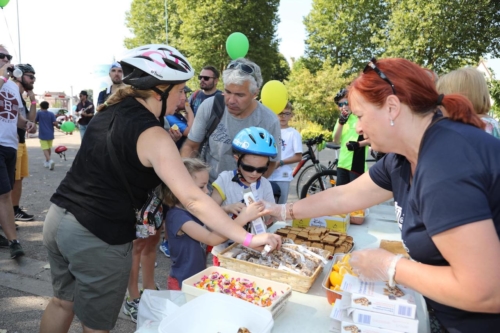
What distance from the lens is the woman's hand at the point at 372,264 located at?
1.42m

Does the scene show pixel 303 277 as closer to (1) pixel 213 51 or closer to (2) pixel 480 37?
(2) pixel 480 37

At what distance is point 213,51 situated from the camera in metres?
28.5

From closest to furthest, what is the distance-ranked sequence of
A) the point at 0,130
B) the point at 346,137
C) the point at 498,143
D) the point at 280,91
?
the point at 498,143, the point at 0,130, the point at 346,137, the point at 280,91

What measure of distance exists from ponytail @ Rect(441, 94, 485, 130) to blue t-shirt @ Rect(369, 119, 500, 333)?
6 cm

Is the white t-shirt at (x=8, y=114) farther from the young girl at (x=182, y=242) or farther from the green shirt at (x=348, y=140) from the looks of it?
the green shirt at (x=348, y=140)

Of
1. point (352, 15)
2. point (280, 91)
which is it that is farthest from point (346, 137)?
point (352, 15)

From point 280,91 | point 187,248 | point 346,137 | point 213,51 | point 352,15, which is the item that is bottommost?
point 187,248

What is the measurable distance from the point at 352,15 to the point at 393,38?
11.4 meters

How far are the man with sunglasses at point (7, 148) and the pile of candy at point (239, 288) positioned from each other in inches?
146

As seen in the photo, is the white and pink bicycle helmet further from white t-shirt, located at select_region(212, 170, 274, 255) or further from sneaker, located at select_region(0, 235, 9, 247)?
sneaker, located at select_region(0, 235, 9, 247)

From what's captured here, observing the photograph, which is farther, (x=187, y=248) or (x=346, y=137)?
(x=346, y=137)

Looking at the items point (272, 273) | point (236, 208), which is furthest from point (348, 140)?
point (272, 273)

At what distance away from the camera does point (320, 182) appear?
707cm

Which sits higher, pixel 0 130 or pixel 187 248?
pixel 0 130
